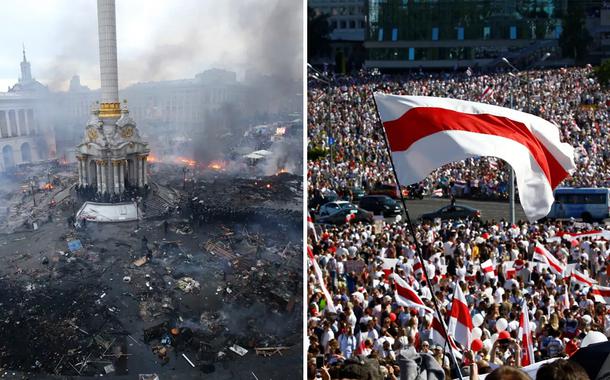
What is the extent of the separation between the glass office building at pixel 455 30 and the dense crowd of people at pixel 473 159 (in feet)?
88.8

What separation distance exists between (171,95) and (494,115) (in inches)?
105

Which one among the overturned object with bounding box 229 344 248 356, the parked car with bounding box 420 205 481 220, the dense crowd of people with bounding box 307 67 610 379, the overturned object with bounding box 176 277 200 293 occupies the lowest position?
the parked car with bounding box 420 205 481 220

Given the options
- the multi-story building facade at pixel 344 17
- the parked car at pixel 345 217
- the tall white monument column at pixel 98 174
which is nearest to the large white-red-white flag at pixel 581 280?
the tall white monument column at pixel 98 174

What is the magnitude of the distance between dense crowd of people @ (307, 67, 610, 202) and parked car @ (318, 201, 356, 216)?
305 cm

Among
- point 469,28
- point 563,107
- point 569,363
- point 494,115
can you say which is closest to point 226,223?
point 494,115

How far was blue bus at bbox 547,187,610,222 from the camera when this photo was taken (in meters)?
29.0

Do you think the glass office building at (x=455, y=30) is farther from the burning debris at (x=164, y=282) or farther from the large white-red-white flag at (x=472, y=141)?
the burning debris at (x=164, y=282)

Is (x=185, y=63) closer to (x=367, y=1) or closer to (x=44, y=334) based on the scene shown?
(x=44, y=334)

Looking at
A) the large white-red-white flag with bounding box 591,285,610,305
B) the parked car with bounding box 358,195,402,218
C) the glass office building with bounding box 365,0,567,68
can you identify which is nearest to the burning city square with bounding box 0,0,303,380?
the large white-red-white flag with bounding box 591,285,610,305

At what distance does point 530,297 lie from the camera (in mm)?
13289

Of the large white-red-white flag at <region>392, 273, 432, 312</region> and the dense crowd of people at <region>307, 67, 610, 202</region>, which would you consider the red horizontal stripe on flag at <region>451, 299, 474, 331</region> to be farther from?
the dense crowd of people at <region>307, 67, 610, 202</region>

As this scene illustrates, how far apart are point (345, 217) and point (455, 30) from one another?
2413 inches

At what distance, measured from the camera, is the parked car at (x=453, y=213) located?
29000 mm

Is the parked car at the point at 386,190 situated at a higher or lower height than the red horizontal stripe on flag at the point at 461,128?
lower
